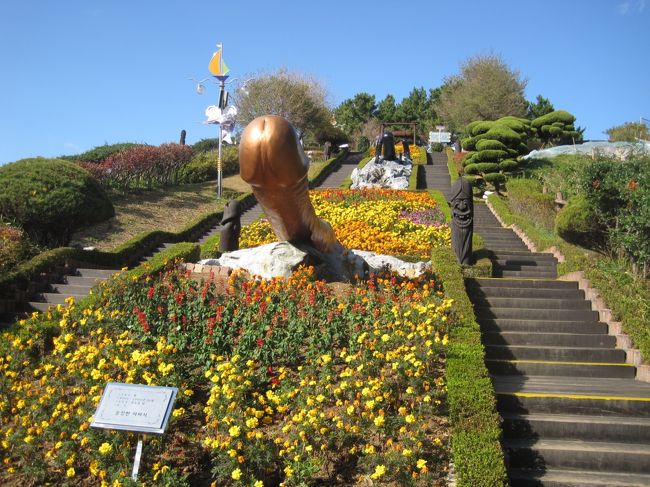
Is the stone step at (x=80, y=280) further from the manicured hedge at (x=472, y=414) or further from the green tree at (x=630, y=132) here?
the green tree at (x=630, y=132)

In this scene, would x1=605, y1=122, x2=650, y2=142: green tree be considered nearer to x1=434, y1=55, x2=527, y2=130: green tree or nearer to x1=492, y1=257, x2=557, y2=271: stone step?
x1=434, y1=55, x2=527, y2=130: green tree

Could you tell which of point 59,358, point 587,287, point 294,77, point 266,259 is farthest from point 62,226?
point 294,77

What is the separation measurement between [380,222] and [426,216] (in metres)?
2.10

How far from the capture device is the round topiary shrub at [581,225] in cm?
1409

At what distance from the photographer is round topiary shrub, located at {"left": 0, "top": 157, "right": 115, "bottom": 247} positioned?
572 inches

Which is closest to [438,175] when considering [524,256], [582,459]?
[524,256]

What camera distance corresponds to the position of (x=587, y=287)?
10289 mm

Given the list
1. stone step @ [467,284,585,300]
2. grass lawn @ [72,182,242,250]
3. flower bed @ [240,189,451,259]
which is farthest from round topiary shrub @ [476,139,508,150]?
stone step @ [467,284,585,300]

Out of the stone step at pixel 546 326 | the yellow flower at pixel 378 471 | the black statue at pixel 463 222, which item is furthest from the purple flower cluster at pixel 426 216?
the yellow flower at pixel 378 471

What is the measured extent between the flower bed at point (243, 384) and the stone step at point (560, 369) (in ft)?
3.38

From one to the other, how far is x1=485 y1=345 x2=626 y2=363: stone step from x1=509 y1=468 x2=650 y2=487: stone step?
8.40 ft

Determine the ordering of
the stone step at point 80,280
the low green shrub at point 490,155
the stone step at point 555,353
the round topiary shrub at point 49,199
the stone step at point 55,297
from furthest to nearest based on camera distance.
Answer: the low green shrub at point 490,155 → the round topiary shrub at point 49,199 → the stone step at point 80,280 → the stone step at point 55,297 → the stone step at point 555,353

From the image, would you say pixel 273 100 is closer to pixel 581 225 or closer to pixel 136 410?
pixel 581 225

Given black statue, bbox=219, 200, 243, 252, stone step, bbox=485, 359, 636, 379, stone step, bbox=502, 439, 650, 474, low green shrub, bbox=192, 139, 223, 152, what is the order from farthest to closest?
low green shrub, bbox=192, 139, 223, 152, black statue, bbox=219, 200, 243, 252, stone step, bbox=485, 359, 636, 379, stone step, bbox=502, 439, 650, 474
